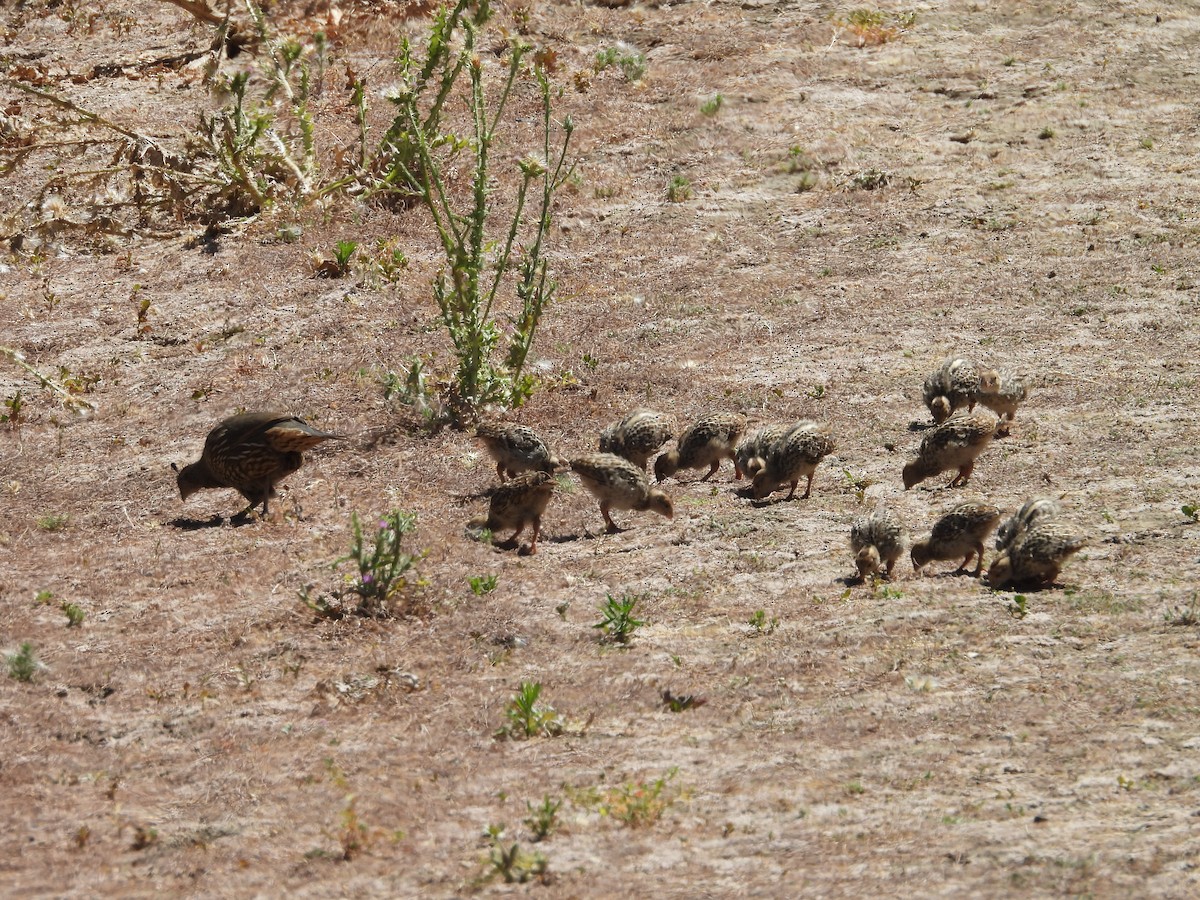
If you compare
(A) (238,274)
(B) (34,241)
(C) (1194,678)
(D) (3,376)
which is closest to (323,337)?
(A) (238,274)

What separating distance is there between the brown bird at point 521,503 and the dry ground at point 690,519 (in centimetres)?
29

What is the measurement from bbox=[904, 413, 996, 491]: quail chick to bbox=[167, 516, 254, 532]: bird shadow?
523cm

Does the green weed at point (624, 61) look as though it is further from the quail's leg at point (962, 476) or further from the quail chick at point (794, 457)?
the quail's leg at point (962, 476)

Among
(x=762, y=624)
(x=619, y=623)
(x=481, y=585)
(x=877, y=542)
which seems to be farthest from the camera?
(x=877, y=542)

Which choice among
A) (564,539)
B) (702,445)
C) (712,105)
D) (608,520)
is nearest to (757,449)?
(702,445)

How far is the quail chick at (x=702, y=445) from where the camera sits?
1209 centimetres

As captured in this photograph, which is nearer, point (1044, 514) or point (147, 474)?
point (1044, 514)

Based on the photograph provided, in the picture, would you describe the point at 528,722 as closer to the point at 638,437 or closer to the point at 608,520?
the point at 608,520

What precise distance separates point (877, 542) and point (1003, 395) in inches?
125

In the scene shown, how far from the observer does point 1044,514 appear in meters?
10.2

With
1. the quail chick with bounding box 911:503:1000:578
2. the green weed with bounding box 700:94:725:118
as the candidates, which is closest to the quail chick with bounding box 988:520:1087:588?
the quail chick with bounding box 911:503:1000:578

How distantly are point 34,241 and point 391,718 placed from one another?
454 inches

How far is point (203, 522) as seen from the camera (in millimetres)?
11391

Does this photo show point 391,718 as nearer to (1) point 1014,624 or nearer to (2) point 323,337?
(1) point 1014,624
